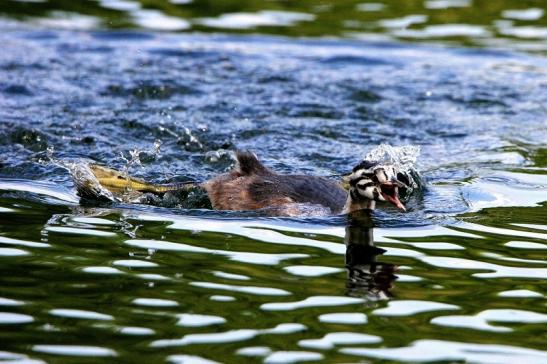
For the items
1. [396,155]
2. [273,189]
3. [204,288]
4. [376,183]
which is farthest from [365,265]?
[396,155]

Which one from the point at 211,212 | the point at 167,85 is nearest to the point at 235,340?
the point at 211,212

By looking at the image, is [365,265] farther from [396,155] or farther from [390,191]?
[396,155]

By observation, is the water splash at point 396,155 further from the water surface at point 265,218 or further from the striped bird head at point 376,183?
the striped bird head at point 376,183

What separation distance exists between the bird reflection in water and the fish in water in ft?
0.84

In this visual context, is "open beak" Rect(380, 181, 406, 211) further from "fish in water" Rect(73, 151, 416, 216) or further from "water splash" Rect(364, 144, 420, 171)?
"water splash" Rect(364, 144, 420, 171)

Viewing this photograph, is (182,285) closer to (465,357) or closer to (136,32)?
(465,357)

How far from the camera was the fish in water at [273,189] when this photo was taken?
9617 mm

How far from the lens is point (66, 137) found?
40.7ft

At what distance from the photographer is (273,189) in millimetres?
9992

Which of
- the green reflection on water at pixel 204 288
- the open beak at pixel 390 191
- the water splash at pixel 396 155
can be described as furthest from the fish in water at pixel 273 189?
the water splash at pixel 396 155

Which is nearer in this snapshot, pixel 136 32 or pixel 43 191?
pixel 43 191

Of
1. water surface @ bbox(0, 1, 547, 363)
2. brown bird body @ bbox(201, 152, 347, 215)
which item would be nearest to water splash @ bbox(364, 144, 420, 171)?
water surface @ bbox(0, 1, 547, 363)

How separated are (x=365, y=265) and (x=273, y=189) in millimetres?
2050

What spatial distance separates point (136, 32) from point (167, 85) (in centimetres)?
309
